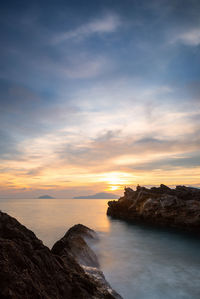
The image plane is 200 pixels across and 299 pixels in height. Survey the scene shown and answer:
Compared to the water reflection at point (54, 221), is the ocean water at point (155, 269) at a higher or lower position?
higher

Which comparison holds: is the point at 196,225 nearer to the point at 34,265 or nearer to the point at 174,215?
the point at 174,215

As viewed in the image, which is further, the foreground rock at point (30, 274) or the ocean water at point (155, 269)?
the ocean water at point (155, 269)

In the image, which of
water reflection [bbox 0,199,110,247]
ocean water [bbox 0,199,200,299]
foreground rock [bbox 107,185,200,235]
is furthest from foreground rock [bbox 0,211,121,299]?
foreground rock [bbox 107,185,200,235]

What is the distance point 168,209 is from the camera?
39281 millimetres

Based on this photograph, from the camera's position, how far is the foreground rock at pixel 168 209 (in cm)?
3597

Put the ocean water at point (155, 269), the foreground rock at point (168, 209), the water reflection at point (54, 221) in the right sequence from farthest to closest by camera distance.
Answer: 1. the foreground rock at point (168, 209)
2. the water reflection at point (54, 221)
3. the ocean water at point (155, 269)

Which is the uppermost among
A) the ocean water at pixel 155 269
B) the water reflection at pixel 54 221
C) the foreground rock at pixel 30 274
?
the foreground rock at pixel 30 274

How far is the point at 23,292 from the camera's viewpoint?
195 inches

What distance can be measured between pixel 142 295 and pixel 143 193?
36.3 metres

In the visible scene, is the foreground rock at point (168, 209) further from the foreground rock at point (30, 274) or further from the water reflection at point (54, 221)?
the foreground rock at point (30, 274)

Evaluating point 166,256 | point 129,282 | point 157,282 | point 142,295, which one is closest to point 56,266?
point 142,295

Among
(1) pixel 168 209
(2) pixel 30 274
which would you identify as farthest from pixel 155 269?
(1) pixel 168 209

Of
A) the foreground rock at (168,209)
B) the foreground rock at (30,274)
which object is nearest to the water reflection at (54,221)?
the foreground rock at (168,209)

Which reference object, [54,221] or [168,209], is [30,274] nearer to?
[168,209]
